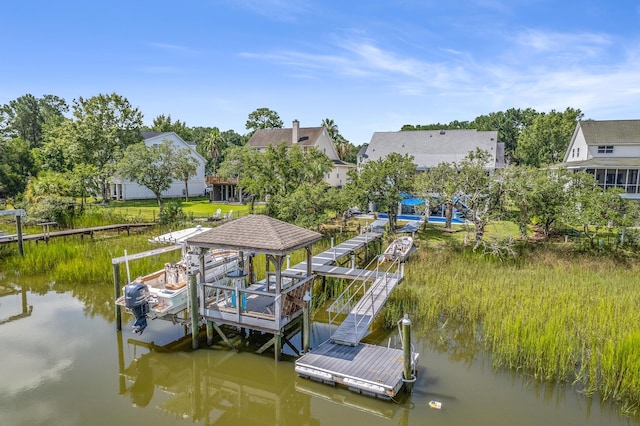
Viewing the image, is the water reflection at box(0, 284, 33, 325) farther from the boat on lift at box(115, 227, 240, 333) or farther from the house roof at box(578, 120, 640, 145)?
the house roof at box(578, 120, 640, 145)

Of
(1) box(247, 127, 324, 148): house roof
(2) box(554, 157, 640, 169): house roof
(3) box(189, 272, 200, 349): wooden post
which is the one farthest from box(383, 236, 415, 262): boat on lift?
(1) box(247, 127, 324, 148): house roof

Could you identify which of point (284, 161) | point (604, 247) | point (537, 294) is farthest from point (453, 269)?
point (284, 161)

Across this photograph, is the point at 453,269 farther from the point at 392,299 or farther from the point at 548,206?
the point at 548,206

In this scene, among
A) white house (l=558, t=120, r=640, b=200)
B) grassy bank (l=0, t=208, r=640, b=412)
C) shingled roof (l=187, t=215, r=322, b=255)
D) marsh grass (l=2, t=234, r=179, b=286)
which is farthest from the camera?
white house (l=558, t=120, r=640, b=200)

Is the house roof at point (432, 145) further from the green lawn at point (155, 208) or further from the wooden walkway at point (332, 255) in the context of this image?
the wooden walkway at point (332, 255)

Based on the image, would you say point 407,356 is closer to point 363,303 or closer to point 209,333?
point 363,303

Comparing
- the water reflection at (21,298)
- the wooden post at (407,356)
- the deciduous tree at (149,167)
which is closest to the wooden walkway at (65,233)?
the water reflection at (21,298)

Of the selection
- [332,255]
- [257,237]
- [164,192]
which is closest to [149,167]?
[164,192]
